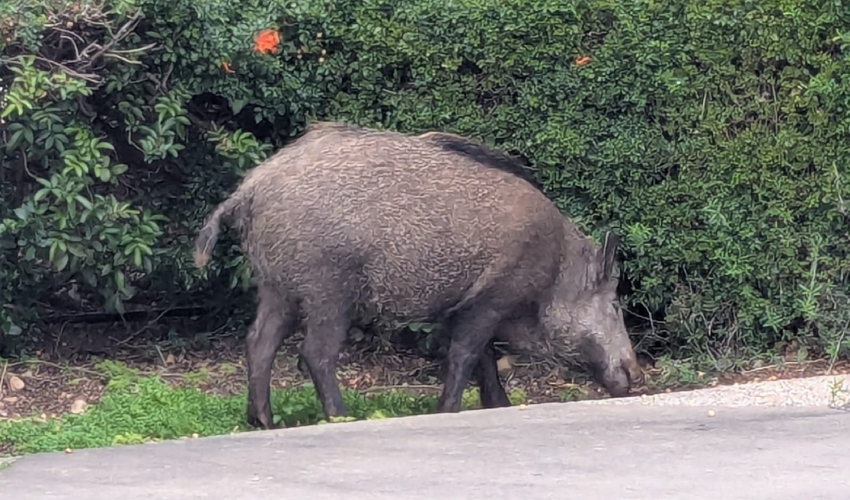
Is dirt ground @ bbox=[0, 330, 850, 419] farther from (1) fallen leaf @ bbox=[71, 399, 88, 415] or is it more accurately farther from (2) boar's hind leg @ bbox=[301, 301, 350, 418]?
(2) boar's hind leg @ bbox=[301, 301, 350, 418]

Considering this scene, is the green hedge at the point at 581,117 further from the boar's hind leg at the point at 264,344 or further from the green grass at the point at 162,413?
the boar's hind leg at the point at 264,344

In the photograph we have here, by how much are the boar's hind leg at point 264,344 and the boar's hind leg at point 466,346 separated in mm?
903

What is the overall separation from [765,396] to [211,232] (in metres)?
2.97

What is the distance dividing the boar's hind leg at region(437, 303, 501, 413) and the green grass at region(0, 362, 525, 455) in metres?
0.42

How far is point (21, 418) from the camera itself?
8031 millimetres

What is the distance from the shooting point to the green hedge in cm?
805

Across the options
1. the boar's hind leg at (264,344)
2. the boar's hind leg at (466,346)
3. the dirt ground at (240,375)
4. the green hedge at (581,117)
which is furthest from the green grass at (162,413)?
the green hedge at (581,117)

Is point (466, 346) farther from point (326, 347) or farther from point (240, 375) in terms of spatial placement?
point (240, 375)

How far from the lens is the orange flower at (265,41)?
27.0ft

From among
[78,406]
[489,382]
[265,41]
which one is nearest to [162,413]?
[78,406]

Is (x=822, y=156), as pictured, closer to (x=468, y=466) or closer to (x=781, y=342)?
(x=781, y=342)

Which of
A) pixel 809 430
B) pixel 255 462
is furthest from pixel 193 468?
pixel 809 430

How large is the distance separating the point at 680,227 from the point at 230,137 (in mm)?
2762

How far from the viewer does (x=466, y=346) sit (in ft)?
25.2
